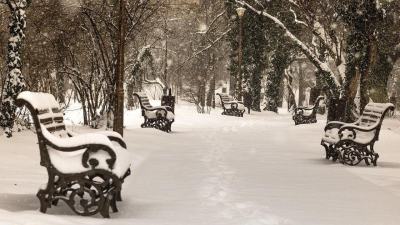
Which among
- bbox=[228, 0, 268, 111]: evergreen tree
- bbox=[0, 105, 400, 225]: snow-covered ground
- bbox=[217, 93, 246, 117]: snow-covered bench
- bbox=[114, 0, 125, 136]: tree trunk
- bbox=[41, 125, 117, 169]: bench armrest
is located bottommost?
bbox=[0, 105, 400, 225]: snow-covered ground

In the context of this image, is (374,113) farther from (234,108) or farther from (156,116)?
(234,108)

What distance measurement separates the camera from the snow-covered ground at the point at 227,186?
4.45m

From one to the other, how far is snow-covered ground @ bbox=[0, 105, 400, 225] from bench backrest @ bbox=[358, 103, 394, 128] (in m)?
0.86

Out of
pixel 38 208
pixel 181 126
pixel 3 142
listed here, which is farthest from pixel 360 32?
pixel 38 208

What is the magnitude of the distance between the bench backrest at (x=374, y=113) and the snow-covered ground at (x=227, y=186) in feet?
2.82

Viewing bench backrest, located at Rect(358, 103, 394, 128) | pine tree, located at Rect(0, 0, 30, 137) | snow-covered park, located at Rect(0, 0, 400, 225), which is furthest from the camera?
pine tree, located at Rect(0, 0, 30, 137)

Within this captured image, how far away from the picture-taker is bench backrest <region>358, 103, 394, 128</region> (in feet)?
26.1

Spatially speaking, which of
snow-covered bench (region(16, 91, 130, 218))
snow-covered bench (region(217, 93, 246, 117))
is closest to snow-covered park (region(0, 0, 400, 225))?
snow-covered bench (region(16, 91, 130, 218))

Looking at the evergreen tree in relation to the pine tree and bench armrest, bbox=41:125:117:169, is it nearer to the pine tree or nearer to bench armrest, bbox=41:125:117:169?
the pine tree

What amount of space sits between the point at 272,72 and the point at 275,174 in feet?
71.9

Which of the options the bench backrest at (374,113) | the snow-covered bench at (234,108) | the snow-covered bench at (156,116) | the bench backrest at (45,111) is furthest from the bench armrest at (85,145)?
the snow-covered bench at (234,108)

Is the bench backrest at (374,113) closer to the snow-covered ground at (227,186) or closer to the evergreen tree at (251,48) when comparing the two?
the snow-covered ground at (227,186)

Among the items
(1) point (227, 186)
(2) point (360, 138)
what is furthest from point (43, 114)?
(2) point (360, 138)

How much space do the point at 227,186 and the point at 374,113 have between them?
13.0 feet
